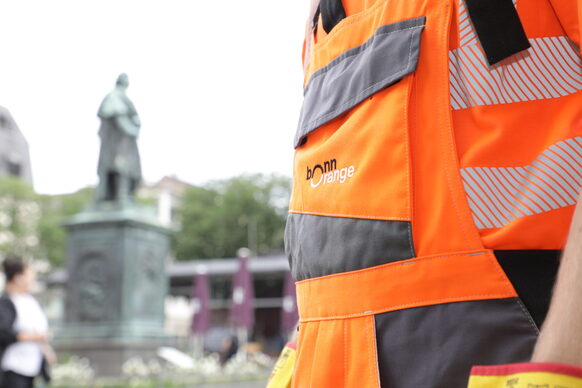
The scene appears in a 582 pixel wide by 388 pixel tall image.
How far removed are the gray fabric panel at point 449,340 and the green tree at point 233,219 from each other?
42.4 meters

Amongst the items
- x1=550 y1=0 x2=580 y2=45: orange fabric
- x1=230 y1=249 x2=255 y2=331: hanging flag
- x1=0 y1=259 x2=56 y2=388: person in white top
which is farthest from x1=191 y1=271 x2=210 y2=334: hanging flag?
x1=550 y1=0 x2=580 y2=45: orange fabric

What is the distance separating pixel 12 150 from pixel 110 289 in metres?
40.7

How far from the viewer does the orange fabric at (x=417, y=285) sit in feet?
3.16

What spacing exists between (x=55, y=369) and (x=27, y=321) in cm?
425

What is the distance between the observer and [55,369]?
900cm

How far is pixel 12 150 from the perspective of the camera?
47.8 meters

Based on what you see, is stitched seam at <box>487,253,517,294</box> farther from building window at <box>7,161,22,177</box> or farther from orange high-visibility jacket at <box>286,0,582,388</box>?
building window at <box>7,161,22,177</box>

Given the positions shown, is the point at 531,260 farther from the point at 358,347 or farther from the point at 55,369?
the point at 55,369

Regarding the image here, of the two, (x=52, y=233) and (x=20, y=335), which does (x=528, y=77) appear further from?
(x=52, y=233)

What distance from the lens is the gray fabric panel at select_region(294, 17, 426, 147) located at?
112 centimetres

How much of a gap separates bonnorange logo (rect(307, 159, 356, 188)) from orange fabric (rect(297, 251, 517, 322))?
17cm

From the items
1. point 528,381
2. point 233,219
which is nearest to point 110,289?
point 528,381

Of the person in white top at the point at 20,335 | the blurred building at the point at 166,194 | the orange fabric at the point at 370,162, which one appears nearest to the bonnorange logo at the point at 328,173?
the orange fabric at the point at 370,162

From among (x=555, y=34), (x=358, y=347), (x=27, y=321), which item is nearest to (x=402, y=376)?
(x=358, y=347)
